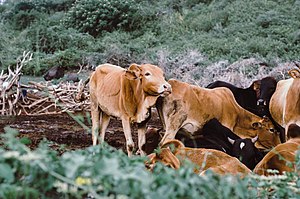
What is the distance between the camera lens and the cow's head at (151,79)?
263 inches

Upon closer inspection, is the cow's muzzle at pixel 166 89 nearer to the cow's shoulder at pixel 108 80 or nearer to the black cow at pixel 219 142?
the black cow at pixel 219 142

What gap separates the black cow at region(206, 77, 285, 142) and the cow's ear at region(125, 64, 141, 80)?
1969 millimetres

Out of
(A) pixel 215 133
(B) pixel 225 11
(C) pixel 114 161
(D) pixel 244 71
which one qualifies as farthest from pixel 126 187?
(B) pixel 225 11

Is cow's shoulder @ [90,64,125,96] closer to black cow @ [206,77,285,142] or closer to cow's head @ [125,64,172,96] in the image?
cow's head @ [125,64,172,96]

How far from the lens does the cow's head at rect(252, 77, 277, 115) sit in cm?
827

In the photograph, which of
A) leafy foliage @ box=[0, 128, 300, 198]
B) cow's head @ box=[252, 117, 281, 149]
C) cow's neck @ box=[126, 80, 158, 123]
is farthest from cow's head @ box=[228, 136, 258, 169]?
leafy foliage @ box=[0, 128, 300, 198]

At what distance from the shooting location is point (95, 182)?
1.80 metres

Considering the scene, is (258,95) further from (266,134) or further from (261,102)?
(266,134)

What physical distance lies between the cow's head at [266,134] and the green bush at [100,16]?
781 inches

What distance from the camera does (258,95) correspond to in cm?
866

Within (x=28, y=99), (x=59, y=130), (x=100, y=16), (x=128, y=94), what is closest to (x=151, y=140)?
(x=128, y=94)

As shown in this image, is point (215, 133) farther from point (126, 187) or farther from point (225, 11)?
point (225, 11)

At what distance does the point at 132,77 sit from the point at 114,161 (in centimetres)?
547

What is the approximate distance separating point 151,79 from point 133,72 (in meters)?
0.37
